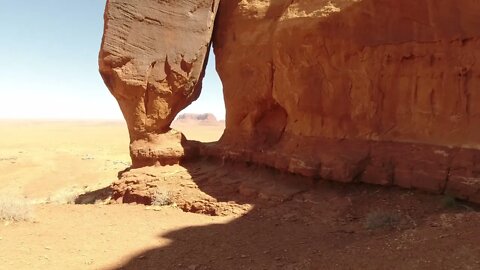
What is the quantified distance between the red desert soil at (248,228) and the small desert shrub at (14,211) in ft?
0.91

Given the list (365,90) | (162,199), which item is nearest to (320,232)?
(365,90)

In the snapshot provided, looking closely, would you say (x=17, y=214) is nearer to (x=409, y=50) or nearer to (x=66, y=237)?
(x=66, y=237)

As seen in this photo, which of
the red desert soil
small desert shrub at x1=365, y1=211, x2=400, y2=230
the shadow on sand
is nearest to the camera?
the shadow on sand

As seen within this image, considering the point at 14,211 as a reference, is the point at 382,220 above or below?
above

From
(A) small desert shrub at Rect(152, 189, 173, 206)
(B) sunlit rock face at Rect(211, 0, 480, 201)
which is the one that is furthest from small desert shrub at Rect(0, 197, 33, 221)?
(B) sunlit rock face at Rect(211, 0, 480, 201)

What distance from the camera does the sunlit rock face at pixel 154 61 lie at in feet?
30.8

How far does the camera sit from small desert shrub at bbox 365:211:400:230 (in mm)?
6094

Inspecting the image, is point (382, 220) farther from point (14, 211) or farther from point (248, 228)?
point (14, 211)

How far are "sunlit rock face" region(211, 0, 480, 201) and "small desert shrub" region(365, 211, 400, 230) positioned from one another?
81 centimetres

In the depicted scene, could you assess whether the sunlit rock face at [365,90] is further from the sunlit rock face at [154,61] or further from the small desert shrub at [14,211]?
the small desert shrub at [14,211]

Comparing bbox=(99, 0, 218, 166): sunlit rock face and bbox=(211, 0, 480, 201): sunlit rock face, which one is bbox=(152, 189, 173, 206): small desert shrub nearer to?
bbox=(99, 0, 218, 166): sunlit rock face

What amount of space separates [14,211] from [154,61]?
4.35 m

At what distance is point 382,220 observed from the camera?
6.18 meters

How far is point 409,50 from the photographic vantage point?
700cm
